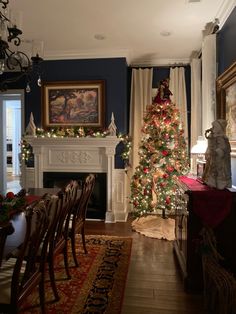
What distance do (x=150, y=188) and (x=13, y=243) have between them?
9.63 ft

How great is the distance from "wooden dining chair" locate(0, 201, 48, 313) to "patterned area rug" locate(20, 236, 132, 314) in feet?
1.58

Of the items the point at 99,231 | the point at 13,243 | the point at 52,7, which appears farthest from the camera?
the point at 99,231

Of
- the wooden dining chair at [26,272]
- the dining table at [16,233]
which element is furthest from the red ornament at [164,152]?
the wooden dining chair at [26,272]

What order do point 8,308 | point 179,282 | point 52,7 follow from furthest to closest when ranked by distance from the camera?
point 52,7
point 179,282
point 8,308

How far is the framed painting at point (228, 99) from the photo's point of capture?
9.74 feet

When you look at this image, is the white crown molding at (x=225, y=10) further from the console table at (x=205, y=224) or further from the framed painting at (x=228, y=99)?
the console table at (x=205, y=224)

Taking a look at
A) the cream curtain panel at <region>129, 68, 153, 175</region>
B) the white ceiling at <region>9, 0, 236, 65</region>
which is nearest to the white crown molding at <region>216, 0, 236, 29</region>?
the white ceiling at <region>9, 0, 236, 65</region>

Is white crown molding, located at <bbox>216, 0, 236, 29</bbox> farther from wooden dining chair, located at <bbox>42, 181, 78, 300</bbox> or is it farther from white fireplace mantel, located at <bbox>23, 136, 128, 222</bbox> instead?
wooden dining chair, located at <bbox>42, 181, 78, 300</bbox>

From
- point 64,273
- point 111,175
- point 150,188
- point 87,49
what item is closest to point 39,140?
point 111,175

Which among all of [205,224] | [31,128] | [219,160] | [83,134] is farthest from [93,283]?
[31,128]

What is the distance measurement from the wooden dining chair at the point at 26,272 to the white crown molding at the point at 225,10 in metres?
3.00

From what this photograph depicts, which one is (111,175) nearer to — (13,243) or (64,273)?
(64,273)

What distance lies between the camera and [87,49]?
4.86 m

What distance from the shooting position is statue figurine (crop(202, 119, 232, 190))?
2.58m
